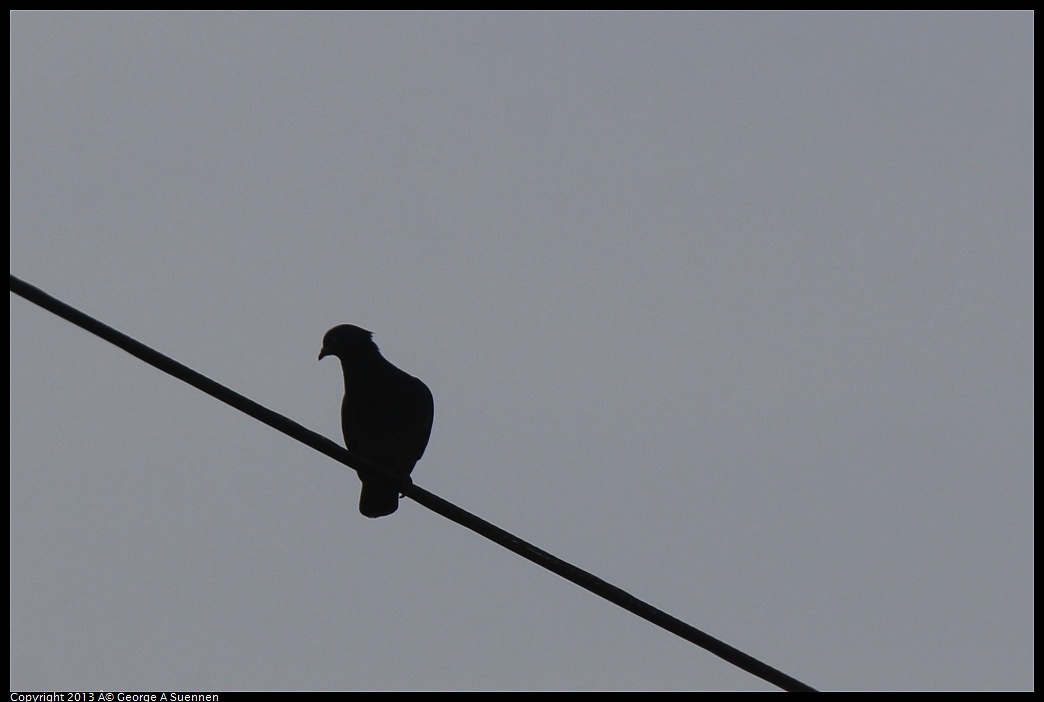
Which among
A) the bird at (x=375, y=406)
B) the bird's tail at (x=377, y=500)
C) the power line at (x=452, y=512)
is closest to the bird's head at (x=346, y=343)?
the bird at (x=375, y=406)

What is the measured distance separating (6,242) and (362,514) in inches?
136

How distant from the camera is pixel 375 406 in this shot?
730 cm

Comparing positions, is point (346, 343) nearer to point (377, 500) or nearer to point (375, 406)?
point (375, 406)

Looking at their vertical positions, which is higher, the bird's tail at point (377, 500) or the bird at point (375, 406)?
the bird at point (375, 406)

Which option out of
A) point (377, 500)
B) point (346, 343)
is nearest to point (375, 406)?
point (346, 343)

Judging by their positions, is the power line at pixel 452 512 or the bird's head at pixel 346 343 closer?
the power line at pixel 452 512

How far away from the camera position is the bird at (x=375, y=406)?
7.29m

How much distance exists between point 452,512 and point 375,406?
329 centimetres

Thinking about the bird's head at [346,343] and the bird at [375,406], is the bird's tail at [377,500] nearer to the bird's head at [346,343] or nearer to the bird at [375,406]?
the bird at [375,406]

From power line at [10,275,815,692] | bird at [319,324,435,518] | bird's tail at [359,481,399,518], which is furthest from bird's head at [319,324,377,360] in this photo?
power line at [10,275,815,692]

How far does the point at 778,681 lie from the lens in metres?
3.74

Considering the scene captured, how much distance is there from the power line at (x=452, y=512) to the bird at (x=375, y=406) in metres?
3.12

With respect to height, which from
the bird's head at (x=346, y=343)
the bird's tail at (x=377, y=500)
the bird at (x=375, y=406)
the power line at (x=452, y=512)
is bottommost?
the power line at (x=452, y=512)
